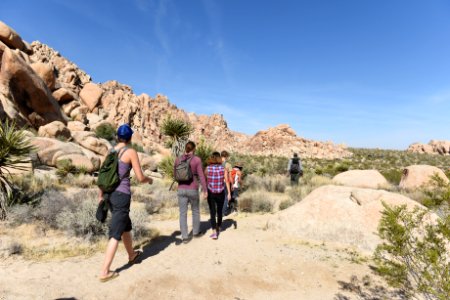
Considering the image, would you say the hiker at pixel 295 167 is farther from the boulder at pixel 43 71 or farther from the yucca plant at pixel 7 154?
the boulder at pixel 43 71

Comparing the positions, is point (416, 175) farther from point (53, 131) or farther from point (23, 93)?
point (23, 93)

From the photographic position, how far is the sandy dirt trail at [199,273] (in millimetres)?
3920

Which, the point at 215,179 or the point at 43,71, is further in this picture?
the point at 43,71

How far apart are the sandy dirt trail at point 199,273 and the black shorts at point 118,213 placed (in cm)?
70

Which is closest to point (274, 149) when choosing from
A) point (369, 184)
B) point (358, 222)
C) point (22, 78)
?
point (369, 184)

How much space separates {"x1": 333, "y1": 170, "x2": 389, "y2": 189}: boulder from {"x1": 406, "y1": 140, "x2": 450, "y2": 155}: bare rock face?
67.2 metres

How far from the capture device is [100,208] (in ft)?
13.9

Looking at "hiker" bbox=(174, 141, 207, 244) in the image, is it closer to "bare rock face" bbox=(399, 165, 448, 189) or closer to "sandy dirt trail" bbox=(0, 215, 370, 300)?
"sandy dirt trail" bbox=(0, 215, 370, 300)

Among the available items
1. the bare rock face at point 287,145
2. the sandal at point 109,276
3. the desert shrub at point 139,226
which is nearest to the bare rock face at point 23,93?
the desert shrub at point 139,226

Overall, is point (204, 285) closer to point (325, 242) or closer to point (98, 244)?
point (98, 244)

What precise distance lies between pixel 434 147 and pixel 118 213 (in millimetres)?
86684

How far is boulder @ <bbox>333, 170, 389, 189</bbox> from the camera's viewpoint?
1515 centimetres

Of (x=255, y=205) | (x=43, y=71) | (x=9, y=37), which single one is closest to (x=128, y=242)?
(x=255, y=205)

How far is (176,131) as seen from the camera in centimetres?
1442
